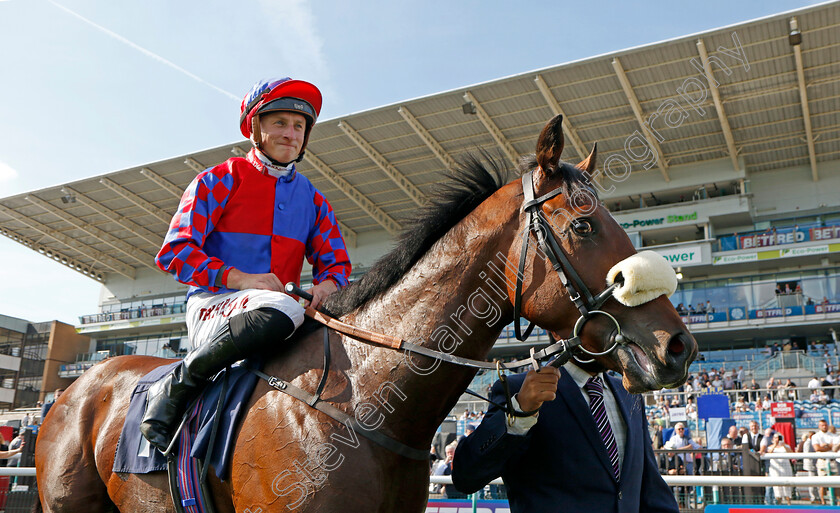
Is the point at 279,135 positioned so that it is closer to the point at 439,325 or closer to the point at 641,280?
the point at 439,325

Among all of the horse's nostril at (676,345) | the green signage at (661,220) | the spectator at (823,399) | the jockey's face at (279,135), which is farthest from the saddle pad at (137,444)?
the green signage at (661,220)

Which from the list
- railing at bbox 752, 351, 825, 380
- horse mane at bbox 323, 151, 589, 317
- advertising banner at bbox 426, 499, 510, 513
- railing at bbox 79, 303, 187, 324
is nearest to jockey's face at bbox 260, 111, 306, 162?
horse mane at bbox 323, 151, 589, 317

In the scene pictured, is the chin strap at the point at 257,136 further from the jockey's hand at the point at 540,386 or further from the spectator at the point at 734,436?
the spectator at the point at 734,436

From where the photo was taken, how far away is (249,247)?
7.50ft

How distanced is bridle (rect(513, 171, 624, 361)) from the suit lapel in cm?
50

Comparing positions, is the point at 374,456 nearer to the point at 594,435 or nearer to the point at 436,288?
the point at 436,288

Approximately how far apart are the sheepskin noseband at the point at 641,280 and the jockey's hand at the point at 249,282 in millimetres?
1090

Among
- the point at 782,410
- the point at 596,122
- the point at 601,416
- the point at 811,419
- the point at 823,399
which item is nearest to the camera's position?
the point at 601,416

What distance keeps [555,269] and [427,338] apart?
1.38 ft

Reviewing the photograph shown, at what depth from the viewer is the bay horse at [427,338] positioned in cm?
166

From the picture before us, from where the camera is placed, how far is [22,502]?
6.05 meters

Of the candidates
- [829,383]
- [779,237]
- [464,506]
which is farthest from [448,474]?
[779,237]

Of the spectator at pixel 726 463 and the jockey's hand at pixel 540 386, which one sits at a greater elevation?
the jockey's hand at pixel 540 386

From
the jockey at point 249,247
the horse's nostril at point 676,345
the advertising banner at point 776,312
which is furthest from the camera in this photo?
Result: the advertising banner at point 776,312
